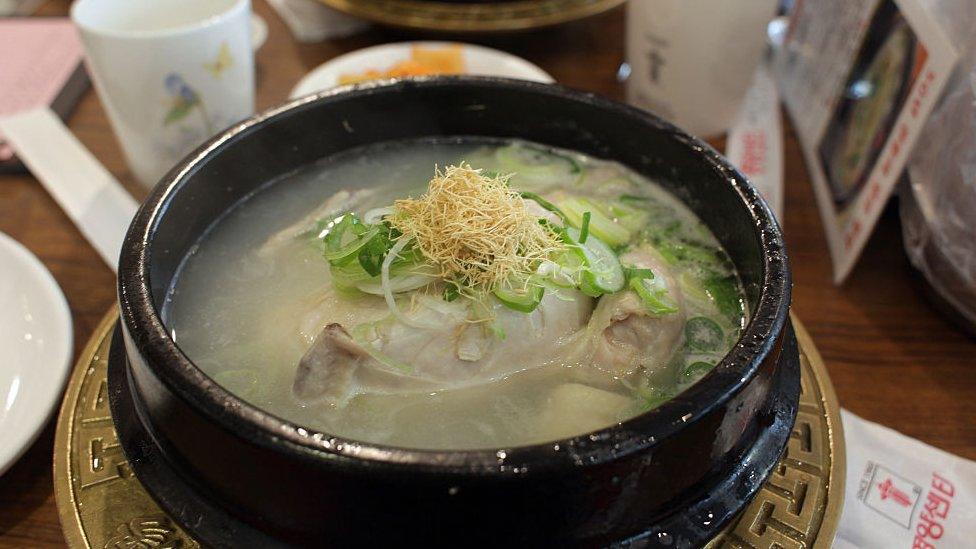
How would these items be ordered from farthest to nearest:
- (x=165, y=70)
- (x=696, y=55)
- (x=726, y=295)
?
(x=696, y=55) → (x=165, y=70) → (x=726, y=295)

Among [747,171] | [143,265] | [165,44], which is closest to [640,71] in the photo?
[747,171]

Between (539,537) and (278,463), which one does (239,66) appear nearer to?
(278,463)

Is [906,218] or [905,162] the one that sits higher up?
[905,162]

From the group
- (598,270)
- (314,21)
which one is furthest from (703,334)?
(314,21)

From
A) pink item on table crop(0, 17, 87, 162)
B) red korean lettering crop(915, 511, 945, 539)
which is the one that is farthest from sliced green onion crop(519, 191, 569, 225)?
pink item on table crop(0, 17, 87, 162)

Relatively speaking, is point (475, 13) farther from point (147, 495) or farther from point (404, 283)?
point (147, 495)

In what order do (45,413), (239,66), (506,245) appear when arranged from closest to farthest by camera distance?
1. (506,245)
2. (45,413)
3. (239,66)
